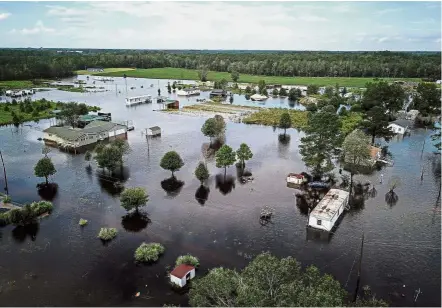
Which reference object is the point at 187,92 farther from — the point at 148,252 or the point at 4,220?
the point at 148,252

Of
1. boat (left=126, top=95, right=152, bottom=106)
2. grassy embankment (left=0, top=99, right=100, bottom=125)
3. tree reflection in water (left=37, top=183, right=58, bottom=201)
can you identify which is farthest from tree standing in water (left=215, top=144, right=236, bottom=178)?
boat (left=126, top=95, right=152, bottom=106)

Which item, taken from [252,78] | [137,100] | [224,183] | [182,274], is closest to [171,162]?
[224,183]

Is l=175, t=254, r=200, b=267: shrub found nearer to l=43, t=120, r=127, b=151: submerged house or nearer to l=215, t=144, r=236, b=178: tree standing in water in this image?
l=215, t=144, r=236, b=178: tree standing in water

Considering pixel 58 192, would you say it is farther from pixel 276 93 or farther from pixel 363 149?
pixel 276 93

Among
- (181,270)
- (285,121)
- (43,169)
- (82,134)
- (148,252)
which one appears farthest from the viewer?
(285,121)

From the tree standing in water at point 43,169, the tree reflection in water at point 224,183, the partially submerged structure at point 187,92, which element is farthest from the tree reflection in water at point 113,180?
the partially submerged structure at point 187,92

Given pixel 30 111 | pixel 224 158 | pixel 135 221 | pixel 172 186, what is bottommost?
pixel 135 221

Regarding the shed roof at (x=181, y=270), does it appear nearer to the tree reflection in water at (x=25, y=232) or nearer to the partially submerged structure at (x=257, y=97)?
the tree reflection in water at (x=25, y=232)
